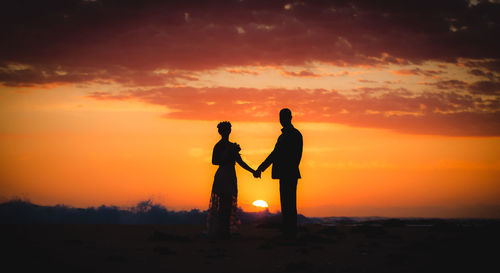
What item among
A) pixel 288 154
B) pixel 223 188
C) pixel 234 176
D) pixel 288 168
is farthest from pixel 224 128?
pixel 288 168

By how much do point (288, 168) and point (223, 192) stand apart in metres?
1.79

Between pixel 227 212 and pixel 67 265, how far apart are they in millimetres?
5103

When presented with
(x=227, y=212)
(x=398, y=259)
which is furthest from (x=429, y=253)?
(x=227, y=212)

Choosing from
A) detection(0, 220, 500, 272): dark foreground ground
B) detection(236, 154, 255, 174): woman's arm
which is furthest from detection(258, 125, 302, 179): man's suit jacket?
detection(0, 220, 500, 272): dark foreground ground

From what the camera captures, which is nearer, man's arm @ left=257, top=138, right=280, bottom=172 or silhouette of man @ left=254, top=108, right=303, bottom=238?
silhouette of man @ left=254, top=108, right=303, bottom=238

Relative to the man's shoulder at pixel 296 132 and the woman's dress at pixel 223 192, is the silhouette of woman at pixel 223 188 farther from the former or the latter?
the man's shoulder at pixel 296 132

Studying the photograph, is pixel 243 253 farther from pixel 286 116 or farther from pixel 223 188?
pixel 286 116

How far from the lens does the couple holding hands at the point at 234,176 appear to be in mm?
11453

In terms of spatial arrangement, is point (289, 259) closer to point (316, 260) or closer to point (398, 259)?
point (316, 260)

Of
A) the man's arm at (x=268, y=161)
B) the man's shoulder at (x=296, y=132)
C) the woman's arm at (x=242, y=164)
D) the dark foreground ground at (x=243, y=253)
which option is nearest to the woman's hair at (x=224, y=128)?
the woman's arm at (x=242, y=164)

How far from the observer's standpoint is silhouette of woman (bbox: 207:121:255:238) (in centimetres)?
1167

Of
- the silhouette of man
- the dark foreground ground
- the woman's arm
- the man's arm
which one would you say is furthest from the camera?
the woman's arm

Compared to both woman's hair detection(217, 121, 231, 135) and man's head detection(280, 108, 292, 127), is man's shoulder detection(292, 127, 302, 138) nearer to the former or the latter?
man's head detection(280, 108, 292, 127)

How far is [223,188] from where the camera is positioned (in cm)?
1177
